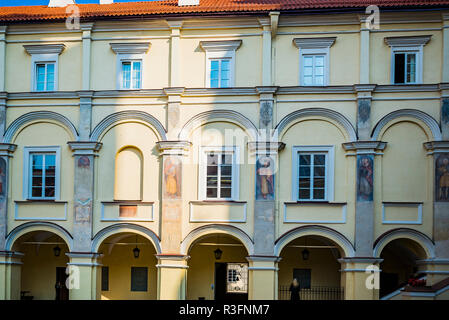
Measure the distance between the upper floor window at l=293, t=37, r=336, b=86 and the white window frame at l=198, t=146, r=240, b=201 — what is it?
11.6 ft

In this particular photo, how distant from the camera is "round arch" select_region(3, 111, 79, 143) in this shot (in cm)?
2059

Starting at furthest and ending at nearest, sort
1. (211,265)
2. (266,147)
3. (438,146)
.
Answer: (211,265) → (266,147) → (438,146)

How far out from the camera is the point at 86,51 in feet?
67.7

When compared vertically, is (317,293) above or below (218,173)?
below

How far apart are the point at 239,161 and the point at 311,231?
3529mm

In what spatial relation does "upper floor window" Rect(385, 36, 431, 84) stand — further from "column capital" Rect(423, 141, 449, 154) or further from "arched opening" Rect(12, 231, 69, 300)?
"arched opening" Rect(12, 231, 69, 300)

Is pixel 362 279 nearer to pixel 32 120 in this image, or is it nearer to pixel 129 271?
pixel 129 271

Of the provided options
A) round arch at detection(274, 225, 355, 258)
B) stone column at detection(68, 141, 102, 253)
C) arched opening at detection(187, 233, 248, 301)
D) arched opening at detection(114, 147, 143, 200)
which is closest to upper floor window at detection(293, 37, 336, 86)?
round arch at detection(274, 225, 355, 258)

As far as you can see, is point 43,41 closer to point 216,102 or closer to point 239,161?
point 216,102

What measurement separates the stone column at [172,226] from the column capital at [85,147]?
246 centimetres

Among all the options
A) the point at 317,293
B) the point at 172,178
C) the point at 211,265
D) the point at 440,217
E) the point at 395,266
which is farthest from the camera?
the point at 211,265

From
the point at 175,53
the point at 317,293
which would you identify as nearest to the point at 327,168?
the point at 317,293

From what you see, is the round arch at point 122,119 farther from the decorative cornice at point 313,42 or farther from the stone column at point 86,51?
the decorative cornice at point 313,42

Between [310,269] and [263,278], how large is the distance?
3149mm
